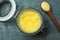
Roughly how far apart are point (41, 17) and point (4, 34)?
24 cm

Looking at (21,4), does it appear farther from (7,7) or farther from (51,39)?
(51,39)

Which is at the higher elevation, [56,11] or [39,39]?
[56,11]

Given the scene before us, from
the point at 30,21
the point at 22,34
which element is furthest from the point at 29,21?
the point at 22,34

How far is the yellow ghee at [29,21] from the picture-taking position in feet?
3.16

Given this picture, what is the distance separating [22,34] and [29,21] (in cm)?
11

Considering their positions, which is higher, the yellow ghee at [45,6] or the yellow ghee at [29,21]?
the yellow ghee at [45,6]

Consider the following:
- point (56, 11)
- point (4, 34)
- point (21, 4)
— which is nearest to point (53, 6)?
point (56, 11)

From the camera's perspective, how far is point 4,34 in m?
1.05

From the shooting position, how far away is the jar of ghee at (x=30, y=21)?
96cm

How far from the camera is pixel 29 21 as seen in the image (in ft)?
3.19

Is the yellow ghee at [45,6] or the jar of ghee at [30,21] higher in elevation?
the yellow ghee at [45,6]

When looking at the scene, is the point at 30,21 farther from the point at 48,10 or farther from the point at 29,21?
the point at 48,10

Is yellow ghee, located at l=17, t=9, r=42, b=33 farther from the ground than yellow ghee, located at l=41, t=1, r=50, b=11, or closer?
closer

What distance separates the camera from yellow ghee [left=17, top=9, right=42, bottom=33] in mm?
963
